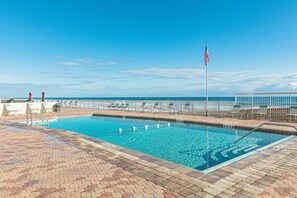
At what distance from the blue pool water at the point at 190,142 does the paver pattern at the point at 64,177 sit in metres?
2.32

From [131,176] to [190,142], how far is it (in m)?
4.73

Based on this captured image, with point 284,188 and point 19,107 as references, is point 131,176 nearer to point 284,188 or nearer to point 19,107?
point 284,188

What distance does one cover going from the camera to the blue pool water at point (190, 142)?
603 cm

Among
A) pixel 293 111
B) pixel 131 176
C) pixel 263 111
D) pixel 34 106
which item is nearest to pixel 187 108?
pixel 263 111

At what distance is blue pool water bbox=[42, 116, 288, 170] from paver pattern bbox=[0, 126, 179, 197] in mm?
2325

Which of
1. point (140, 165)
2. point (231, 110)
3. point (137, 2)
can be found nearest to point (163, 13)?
point (137, 2)

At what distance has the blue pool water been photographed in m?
6.03

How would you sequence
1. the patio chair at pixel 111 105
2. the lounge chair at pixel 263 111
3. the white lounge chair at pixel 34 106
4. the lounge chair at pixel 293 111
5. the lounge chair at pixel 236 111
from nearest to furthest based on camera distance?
the lounge chair at pixel 293 111 → the lounge chair at pixel 263 111 → the lounge chair at pixel 236 111 → the white lounge chair at pixel 34 106 → the patio chair at pixel 111 105

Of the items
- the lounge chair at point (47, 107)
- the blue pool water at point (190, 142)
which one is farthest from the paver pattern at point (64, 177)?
the lounge chair at point (47, 107)

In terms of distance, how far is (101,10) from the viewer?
22.2m

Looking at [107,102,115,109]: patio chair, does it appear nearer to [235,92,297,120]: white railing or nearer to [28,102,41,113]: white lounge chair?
[28,102,41,113]: white lounge chair

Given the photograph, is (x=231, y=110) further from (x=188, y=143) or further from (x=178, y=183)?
(x=178, y=183)

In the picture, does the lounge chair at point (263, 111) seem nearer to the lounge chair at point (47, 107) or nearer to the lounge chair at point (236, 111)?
the lounge chair at point (236, 111)

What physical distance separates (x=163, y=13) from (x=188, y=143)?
1719cm
